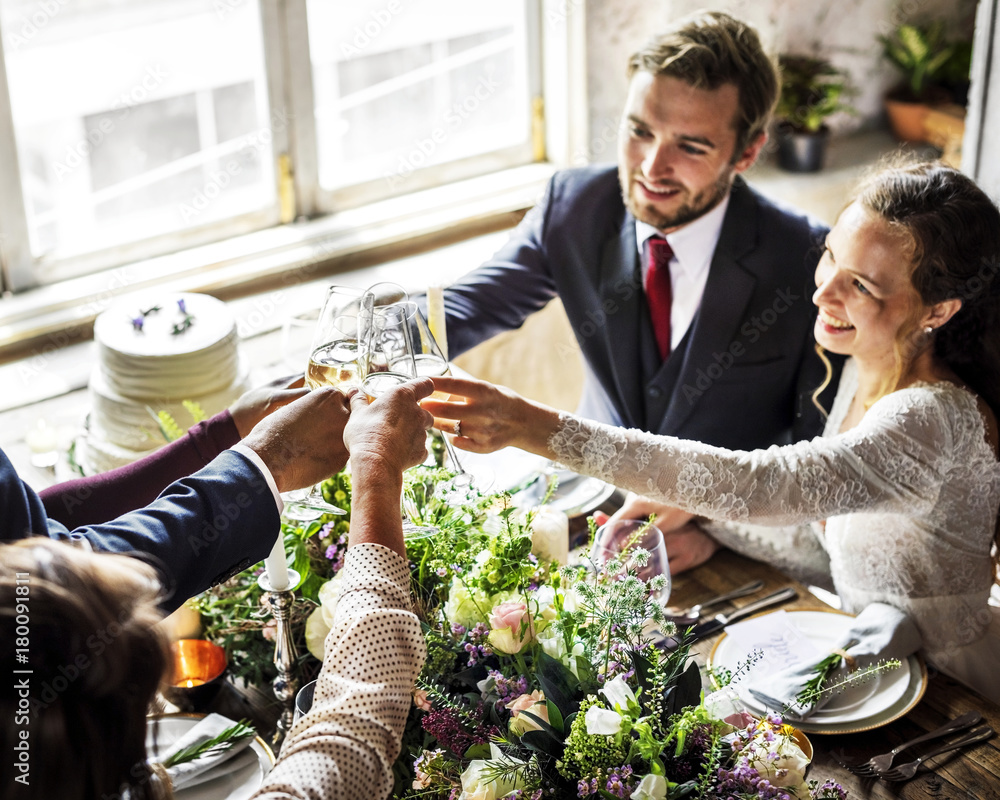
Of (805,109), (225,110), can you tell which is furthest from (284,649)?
(805,109)

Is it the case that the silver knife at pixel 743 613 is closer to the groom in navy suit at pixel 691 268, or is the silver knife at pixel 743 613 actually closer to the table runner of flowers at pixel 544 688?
the table runner of flowers at pixel 544 688

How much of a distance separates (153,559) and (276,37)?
6.99 feet

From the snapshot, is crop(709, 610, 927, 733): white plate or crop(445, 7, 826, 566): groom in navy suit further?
crop(445, 7, 826, 566): groom in navy suit

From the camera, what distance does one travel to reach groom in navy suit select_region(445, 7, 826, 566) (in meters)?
2.05

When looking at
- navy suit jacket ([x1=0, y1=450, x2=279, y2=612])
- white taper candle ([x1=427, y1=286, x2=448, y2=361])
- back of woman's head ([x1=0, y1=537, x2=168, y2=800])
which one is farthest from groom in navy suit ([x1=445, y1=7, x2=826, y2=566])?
back of woman's head ([x1=0, y1=537, x2=168, y2=800])

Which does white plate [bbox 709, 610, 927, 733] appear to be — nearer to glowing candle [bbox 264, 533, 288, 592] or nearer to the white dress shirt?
glowing candle [bbox 264, 533, 288, 592]

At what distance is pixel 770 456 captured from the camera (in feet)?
5.05

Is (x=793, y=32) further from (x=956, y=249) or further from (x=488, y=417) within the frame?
(x=488, y=417)

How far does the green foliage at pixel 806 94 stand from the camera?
3564 millimetres

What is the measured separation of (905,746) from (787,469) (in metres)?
0.43

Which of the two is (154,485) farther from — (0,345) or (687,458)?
(0,345)

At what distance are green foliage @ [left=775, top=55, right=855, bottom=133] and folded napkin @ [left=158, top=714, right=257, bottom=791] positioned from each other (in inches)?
119

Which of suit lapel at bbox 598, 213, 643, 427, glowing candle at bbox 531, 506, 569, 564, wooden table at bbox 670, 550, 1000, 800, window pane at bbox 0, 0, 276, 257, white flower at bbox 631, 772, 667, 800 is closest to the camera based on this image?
white flower at bbox 631, 772, 667, 800

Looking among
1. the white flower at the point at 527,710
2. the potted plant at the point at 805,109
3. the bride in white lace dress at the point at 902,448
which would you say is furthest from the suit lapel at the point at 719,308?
the potted plant at the point at 805,109
